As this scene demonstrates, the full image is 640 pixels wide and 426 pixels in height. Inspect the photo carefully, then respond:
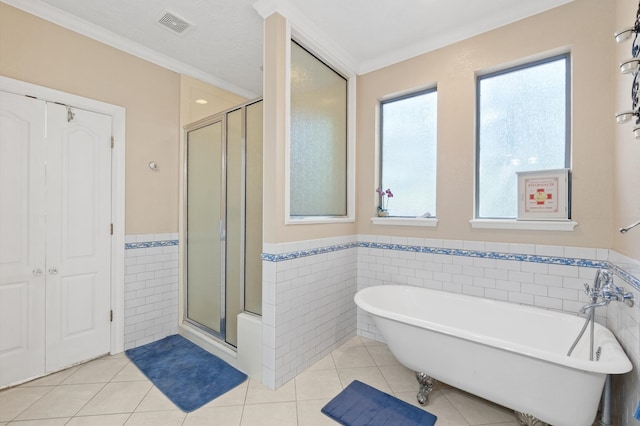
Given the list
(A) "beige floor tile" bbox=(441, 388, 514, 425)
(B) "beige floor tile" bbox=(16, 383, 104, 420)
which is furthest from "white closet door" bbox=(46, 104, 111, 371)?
(A) "beige floor tile" bbox=(441, 388, 514, 425)

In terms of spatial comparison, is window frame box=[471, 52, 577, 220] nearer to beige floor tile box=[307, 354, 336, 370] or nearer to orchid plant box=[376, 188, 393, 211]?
orchid plant box=[376, 188, 393, 211]

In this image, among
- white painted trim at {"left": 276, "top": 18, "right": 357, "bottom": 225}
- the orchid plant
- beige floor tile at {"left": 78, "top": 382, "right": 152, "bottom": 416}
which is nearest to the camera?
beige floor tile at {"left": 78, "top": 382, "right": 152, "bottom": 416}

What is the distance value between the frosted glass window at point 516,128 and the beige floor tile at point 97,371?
3277mm

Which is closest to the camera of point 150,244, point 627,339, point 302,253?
point 627,339

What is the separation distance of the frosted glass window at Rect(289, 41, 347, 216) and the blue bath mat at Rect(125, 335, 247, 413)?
140 cm

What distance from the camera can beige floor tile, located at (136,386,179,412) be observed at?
1.80 meters

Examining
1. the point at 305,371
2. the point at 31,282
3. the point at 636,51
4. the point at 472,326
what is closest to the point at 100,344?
the point at 31,282

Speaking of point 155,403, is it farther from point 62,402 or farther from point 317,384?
point 317,384

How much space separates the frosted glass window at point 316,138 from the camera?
2303 millimetres

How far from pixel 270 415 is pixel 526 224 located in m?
2.24

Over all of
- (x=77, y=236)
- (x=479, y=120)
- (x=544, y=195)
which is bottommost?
→ (x=77, y=236)

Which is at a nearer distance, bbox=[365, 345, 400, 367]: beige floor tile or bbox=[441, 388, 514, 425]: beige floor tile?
bbox=[441, 388, 514, 425]: beige floor tile

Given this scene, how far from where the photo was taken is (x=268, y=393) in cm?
198

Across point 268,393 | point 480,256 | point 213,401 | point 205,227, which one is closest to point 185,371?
point 213,401
